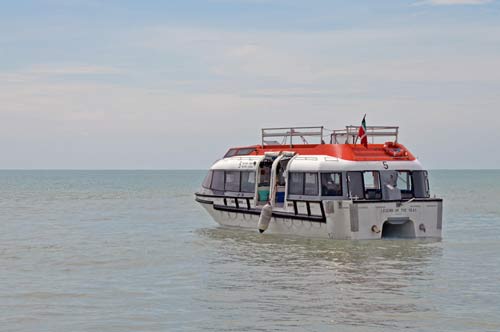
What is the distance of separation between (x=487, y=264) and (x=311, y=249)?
509 centimetres

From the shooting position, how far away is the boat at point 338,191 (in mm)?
24203

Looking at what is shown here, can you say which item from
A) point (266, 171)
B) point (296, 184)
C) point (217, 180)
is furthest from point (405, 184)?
point (217, 180)

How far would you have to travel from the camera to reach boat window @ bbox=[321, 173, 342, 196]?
2470cm

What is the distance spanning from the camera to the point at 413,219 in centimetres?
2488

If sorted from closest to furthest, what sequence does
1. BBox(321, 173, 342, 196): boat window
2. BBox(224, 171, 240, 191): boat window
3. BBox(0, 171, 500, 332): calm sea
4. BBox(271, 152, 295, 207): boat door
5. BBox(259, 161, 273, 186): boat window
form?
BBox(0, 171, 500, 332): calm sea → BBox(321, 173, 342, 196): boat window → BBox(271, 152, 295, 207): boat door → BBox(259, 161, 273, 186): boat window → BBox(224, 171, 240, 191): boat window

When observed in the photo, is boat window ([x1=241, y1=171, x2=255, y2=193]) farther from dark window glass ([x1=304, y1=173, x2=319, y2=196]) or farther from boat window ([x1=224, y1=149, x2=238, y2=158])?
dark window glass ([x1=304, y1=173, x2=319, y2=196])

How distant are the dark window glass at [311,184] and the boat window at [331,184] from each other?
0.30 meters

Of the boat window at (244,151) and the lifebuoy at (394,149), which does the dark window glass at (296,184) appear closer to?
the lifebuoy at (394,149)

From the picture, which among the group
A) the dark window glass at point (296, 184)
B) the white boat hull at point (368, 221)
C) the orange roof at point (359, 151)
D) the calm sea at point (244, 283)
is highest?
the orange roof at point (359, 151)

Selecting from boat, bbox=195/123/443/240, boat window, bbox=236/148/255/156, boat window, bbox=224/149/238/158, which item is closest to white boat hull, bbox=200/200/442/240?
boat, bbox=195/123/443/240

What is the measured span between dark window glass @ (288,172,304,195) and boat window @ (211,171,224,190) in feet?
15.3

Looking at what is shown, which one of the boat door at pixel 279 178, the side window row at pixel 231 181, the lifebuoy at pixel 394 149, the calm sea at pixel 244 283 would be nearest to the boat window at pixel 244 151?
the side window row at pixel 231 181

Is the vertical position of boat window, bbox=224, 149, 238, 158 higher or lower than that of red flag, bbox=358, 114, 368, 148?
lower

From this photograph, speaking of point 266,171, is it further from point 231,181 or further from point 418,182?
point 418,182
